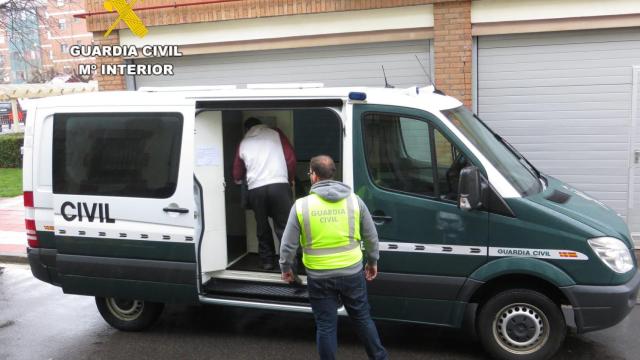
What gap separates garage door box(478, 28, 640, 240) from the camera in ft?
25.6

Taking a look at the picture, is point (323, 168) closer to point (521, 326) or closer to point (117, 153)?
point (521, 326)

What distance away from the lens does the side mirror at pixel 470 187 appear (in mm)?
4336

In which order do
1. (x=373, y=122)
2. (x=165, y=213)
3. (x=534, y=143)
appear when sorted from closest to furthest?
(x=373, y=122) < (x=165, y=213) < (x=534, y=143)

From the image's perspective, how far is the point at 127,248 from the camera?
17.4 ft

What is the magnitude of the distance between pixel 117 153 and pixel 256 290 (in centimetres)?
171

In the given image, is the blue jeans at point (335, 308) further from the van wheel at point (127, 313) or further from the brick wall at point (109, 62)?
the brick wall at point (109, 62)

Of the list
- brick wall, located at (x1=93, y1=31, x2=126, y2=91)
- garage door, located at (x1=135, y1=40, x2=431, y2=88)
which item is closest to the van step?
garage door, located at (x1=135, y1=40, x2=431, y2=88)

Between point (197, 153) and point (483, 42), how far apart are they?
4710 mm

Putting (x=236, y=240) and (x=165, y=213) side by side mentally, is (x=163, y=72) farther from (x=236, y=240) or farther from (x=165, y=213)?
(x=165, y=213)

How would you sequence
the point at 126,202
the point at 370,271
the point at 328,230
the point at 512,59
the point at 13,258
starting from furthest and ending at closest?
1. the point at 13,258
2. the point at 512,59
3. the point at 126,202
4. the point at 370,271
5. the point at 328,230

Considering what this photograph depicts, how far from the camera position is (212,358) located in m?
5.06

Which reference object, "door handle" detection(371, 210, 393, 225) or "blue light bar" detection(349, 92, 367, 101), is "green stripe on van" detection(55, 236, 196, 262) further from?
"blue light bar" detection(349, 92, 367, 101)

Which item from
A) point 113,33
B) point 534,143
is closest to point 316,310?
point 534,143

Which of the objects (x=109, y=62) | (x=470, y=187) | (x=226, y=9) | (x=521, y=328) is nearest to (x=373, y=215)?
(x=470, y=187)
